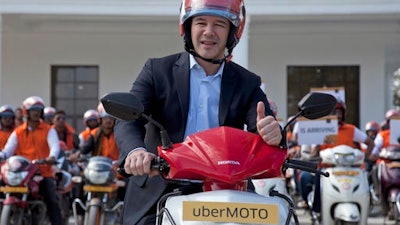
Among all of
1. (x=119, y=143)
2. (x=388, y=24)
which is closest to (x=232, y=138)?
(x=119, y=143)

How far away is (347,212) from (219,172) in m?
6.62

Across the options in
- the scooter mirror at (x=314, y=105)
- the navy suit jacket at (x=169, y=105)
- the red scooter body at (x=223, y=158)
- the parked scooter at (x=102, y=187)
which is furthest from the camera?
the parked scooter at (x=102, y=187)

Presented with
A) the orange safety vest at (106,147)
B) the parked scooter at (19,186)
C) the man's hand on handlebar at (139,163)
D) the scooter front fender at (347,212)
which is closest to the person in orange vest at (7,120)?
the orange safety vest at (106,147)

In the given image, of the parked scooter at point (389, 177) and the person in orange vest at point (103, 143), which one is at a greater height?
the person in orange vest at point (103, 143)

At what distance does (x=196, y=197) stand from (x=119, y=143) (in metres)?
0.59

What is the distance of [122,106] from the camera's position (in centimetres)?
291

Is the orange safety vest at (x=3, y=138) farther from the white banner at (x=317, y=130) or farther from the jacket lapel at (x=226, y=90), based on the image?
the jacket lapel at (x=226, y=90)

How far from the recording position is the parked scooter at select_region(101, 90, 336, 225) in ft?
8.70

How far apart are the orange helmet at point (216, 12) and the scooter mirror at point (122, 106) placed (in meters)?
0.48

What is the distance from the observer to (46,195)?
9820 millimetres

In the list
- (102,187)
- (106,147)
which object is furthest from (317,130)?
(102,187)

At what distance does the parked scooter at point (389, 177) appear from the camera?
1056cm

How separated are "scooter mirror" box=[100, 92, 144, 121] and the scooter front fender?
6443mm

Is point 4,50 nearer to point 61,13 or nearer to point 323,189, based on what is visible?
point 61,13
